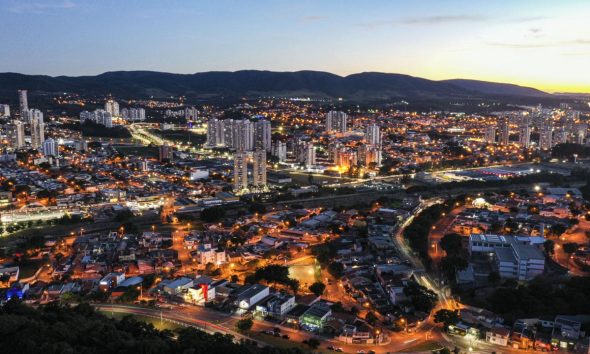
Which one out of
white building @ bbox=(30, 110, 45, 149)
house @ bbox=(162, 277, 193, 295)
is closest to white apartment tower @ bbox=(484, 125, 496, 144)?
white building @ bbox=(30, 110, 45, 149)

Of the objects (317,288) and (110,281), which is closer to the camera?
(317,288)

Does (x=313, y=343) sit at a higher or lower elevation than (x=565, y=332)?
lower

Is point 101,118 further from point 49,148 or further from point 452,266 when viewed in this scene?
point 452,266

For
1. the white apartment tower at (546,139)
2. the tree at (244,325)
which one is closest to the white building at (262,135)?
the white apartment tower at (546,139)

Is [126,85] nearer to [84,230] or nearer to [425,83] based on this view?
[425,83]

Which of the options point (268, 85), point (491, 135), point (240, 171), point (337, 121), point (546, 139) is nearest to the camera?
point (240, 171)

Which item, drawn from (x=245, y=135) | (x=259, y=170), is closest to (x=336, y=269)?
(x=259, y=170)

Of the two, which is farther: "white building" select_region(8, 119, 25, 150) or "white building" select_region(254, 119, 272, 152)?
"white building" select_region(254, 119, 272, 152)

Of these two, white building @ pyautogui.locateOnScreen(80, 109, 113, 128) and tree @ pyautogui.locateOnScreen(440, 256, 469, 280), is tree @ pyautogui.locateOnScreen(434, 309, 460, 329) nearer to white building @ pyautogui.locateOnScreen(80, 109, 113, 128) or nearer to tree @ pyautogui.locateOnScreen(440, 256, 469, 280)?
tree @ pyautogui.locateOnScreen(440, 256, 469, 280)
